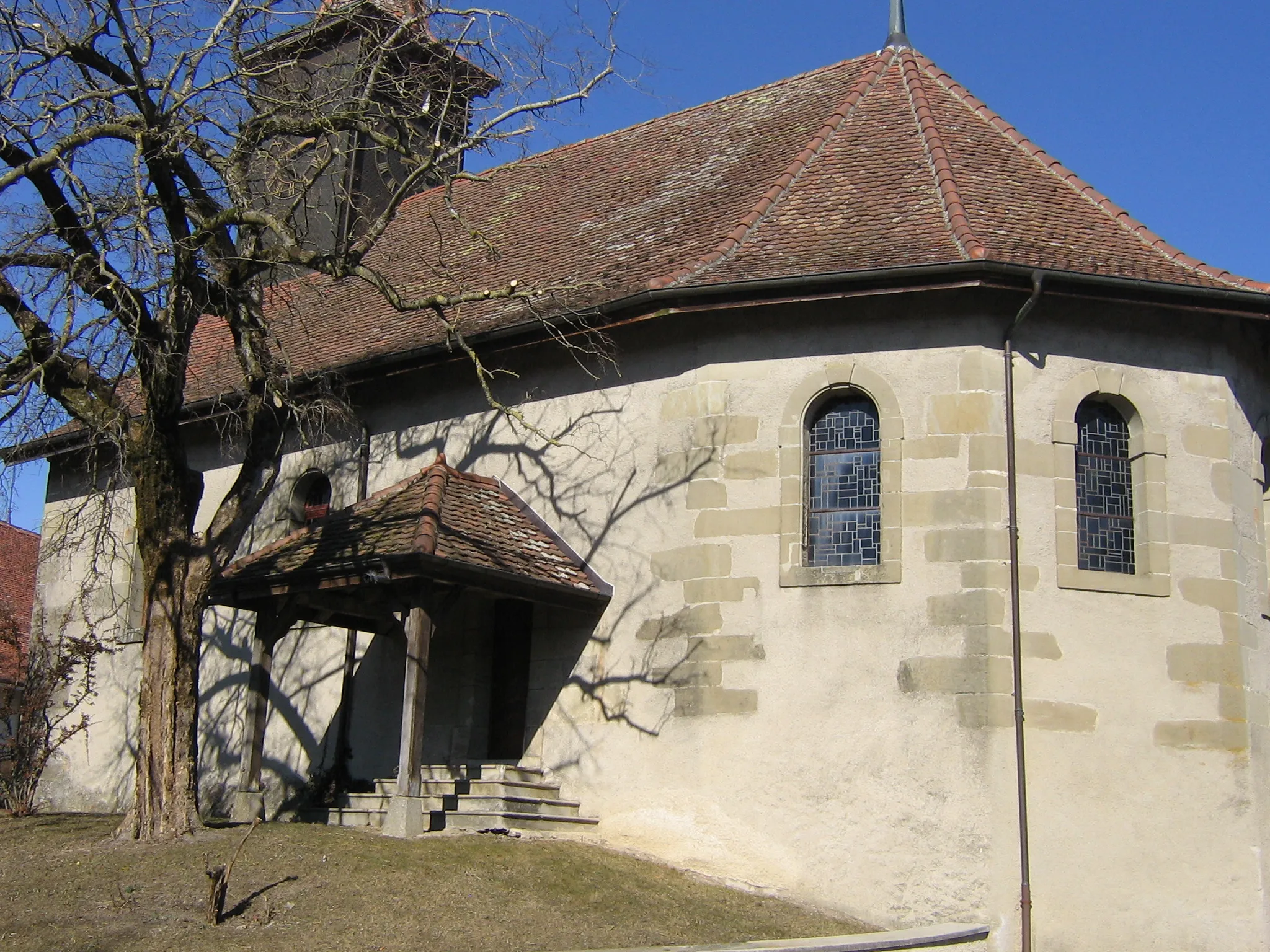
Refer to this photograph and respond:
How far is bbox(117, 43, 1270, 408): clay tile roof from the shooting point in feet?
44.8

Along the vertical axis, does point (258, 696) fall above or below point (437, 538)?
below

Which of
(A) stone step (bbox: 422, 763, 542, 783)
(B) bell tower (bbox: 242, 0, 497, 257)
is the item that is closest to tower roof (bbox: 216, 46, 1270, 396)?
(B) bell tower (bbox: 242, 0, 497, 257)

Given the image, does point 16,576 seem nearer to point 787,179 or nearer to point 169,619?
point 169,619

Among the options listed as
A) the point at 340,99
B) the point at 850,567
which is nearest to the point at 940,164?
the point at 850,567

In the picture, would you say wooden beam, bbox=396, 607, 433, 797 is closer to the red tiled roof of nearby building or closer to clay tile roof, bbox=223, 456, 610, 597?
clay tile roof, bbox=223, 456, 610, 597

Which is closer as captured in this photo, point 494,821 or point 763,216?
point 494,821

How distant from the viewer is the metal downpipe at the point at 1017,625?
11812mm

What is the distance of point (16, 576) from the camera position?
29375 mm

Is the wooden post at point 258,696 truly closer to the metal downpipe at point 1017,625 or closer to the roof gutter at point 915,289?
the roof gutter at point 915,289

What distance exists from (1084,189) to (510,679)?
7.63 metres

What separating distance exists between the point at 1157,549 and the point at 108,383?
9328 mm

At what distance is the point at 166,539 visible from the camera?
1278cm

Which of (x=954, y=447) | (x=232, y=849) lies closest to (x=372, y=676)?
(x=232, y=849)

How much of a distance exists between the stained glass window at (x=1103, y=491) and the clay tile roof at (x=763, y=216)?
54.9 inches
